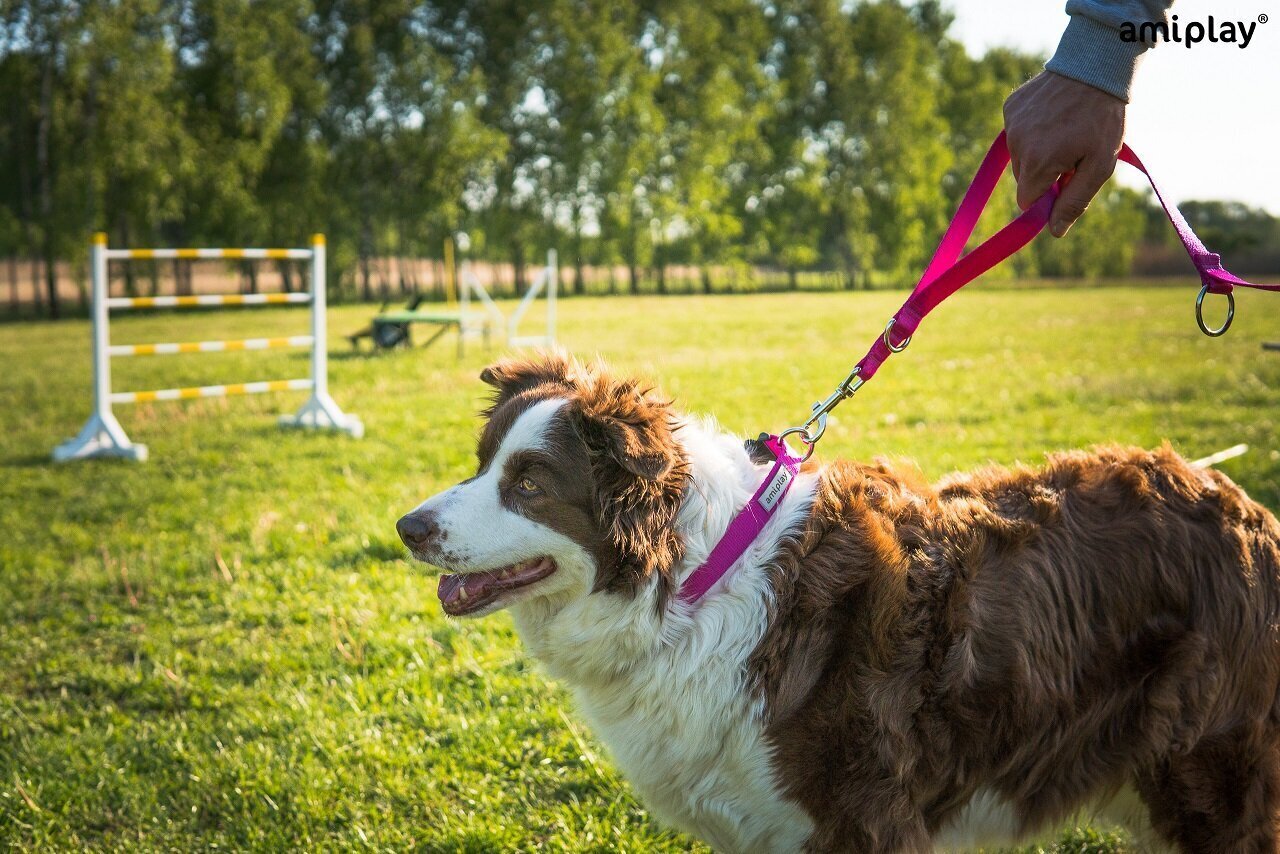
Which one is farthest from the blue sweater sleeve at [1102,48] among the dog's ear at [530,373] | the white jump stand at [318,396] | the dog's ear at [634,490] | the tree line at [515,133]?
the tree line at [515,133]

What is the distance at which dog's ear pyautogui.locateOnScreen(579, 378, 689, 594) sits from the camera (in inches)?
103

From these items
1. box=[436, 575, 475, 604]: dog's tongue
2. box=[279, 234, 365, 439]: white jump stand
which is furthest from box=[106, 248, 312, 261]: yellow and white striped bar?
box=[436, 575, 475, 604]: dog's tongue

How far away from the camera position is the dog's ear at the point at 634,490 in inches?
103

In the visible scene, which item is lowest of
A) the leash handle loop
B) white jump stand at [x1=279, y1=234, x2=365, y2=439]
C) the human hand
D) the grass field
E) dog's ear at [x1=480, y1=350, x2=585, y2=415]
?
the grass field

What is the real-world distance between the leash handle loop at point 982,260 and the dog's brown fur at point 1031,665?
1.67 feet

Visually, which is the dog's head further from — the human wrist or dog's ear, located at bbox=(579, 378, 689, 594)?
the human wrist

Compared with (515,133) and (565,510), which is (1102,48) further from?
(515,133)

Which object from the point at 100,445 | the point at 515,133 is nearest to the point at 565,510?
the point at 100,445

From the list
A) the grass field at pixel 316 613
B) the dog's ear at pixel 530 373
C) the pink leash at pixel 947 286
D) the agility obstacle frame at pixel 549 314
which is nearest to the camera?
the pink leash at pixel 947 286

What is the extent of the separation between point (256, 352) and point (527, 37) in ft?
99.4

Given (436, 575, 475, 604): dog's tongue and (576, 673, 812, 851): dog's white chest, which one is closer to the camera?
(576, 673, 812, 851): dog's white chest

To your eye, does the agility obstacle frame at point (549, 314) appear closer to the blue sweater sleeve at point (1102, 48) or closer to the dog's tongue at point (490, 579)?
the dog's tongue at point (490, 579)

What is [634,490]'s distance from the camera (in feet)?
8.70

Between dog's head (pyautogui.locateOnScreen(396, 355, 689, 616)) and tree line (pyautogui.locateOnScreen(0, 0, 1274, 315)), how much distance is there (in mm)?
34299
